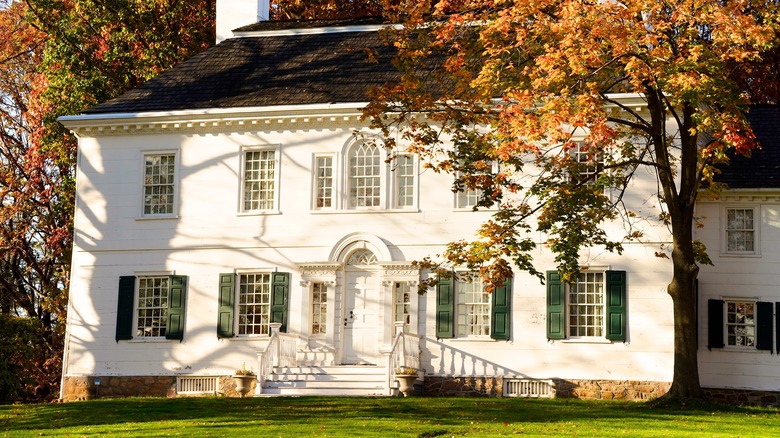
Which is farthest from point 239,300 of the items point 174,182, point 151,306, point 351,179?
point 351,179

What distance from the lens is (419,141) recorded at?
2300cm

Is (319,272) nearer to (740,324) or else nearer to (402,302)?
(402,302)

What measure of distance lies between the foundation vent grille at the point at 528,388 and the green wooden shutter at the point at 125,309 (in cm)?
924

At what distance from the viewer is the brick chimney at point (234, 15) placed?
110ft

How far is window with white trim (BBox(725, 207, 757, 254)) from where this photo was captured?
27.5m

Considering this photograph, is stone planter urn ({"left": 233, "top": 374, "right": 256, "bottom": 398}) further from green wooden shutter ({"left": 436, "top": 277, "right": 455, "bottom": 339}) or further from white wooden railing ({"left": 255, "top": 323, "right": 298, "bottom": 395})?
green wooden shutter ({"left": 436, "top": 277, "right": 455, "bottom": 339})

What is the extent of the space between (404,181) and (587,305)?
5.15 m

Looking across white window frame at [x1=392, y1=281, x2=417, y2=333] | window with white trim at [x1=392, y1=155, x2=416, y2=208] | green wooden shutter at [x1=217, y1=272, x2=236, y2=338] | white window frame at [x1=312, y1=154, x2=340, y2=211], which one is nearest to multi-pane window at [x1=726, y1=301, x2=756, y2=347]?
white window frame at [x1=392, y1=281, x2=417, y2=333]

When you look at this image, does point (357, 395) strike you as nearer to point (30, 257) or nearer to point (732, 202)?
point (732, 202)

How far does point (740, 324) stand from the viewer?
27.3 metres

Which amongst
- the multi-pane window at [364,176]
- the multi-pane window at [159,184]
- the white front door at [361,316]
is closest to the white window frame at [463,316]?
the white front door at [361,316]

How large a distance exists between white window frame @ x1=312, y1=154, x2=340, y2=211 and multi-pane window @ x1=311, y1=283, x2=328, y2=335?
1.86 meters

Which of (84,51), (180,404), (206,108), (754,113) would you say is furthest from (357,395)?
(84,51)

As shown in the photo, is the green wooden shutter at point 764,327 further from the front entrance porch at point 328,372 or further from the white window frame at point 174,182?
the white window frame at point 174,182
